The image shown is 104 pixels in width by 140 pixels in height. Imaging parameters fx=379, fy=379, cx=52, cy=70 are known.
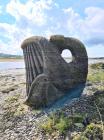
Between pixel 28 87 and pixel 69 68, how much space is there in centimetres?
183

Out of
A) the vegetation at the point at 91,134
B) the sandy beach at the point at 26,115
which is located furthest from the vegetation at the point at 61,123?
the vegetation at the point at 91,134

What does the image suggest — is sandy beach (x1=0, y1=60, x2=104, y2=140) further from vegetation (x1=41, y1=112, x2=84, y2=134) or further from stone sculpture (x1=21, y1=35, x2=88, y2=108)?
stone sculpture (x1=21, y1=35, x2=88, y2=108)

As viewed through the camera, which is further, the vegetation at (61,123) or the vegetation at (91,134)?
the vegetation at (61,123)

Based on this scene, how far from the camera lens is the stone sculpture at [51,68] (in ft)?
47.5

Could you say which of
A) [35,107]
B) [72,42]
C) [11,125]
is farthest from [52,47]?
[11,125]

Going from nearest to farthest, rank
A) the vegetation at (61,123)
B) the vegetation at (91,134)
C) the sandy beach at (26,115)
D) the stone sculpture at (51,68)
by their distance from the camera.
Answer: the vegetation at (91,134)
the vegetation at (61,123)
the sandy beach at (26,115)
the stone sculpture at (51,68)

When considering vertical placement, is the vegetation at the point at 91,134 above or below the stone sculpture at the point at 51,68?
below

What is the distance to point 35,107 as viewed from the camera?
568 inches

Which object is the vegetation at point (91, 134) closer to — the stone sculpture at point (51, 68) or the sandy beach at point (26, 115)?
the sandy beach at point (26, 115)

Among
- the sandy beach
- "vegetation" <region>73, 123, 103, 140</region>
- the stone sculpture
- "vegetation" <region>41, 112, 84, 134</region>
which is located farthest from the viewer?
the stone sculpture

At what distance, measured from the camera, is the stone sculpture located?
14481mm

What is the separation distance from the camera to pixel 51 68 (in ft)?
48.0

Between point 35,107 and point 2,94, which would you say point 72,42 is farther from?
point 2,94

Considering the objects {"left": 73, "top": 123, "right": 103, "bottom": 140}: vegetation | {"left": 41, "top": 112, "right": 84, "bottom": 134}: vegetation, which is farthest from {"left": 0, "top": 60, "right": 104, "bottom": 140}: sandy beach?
{"left": 73, "top": 123, "right": 103, "bottom": 140}: vegetation
